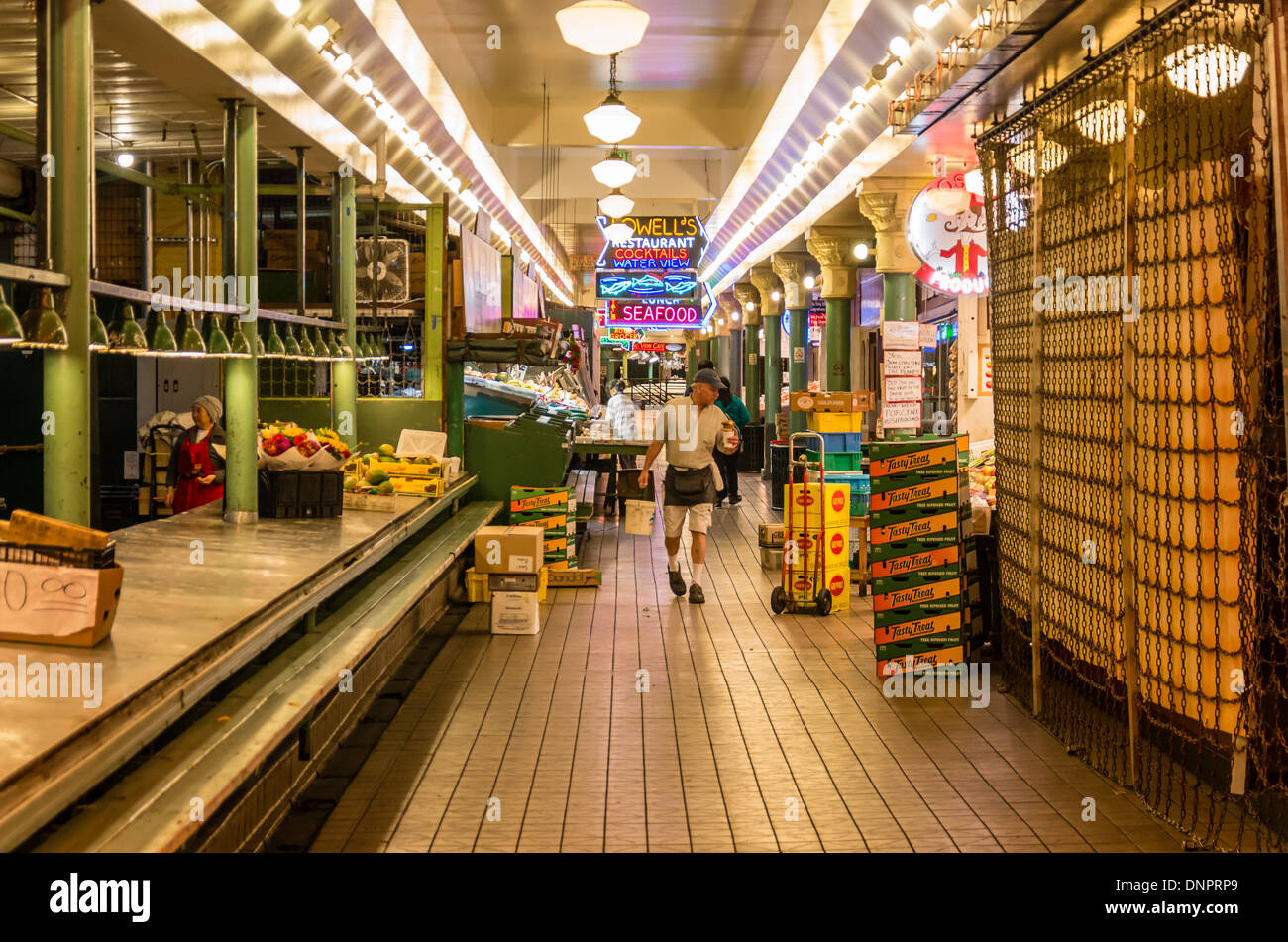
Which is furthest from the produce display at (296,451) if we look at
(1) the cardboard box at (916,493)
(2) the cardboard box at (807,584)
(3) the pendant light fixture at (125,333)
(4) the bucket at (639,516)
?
(4) the bucket at (639,516)

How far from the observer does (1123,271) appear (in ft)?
16.9

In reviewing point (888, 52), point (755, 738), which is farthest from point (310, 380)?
point (755, 738)

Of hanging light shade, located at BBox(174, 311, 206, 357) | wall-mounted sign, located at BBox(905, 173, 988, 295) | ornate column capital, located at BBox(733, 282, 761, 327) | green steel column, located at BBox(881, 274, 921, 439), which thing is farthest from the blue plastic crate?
ornate column capital, located at BBox(733, 282, 761, 327)

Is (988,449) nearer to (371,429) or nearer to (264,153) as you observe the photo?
(371,429)

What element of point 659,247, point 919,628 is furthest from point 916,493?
point 659,247

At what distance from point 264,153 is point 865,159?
5262 millimetres

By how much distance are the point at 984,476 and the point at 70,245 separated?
6970 millimetres

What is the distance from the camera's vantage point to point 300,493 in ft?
21.9

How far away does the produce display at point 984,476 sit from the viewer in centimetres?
891

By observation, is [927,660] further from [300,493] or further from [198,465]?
[198,465]

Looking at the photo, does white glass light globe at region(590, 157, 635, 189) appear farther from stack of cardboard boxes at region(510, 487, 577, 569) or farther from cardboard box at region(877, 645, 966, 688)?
cardboard box at region(877, 645, 966, 688)

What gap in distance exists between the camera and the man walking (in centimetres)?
932

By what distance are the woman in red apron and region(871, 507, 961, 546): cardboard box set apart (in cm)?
491

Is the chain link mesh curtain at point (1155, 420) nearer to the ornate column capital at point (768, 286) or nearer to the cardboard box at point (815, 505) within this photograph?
the cardboard box at point (815, 505)
